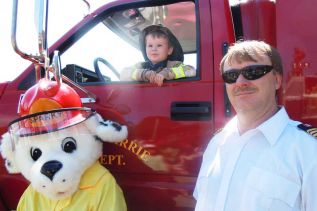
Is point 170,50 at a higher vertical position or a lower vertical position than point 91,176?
higher

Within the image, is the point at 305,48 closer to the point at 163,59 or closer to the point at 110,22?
the point at 163,59

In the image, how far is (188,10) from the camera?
2.79m

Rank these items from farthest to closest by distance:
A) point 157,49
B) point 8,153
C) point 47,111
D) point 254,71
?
point 157,49 < point 8,153 < point 47,111 < point 254,71

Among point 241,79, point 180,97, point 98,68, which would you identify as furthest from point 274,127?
point 98,68

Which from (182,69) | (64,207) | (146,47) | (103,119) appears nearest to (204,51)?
(182,69)

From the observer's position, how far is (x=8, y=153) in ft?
8.32

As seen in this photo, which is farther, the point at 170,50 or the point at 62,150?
the point at 170,50

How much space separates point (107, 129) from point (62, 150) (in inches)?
10.1

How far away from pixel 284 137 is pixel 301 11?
0.88 m

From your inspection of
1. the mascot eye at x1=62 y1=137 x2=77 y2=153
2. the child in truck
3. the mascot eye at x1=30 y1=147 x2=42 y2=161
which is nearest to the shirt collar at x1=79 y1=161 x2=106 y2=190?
the mascot eye at x1=62 y1=137 x2=77 y2=153

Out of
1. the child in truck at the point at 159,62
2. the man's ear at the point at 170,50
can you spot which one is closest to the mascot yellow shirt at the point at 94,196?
the child in truck at the point at 159,62

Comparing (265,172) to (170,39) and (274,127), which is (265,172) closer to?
(274,127)

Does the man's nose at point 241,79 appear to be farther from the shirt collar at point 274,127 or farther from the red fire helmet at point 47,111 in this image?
the red fire helmet at point 47,111

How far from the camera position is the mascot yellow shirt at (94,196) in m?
2.36
